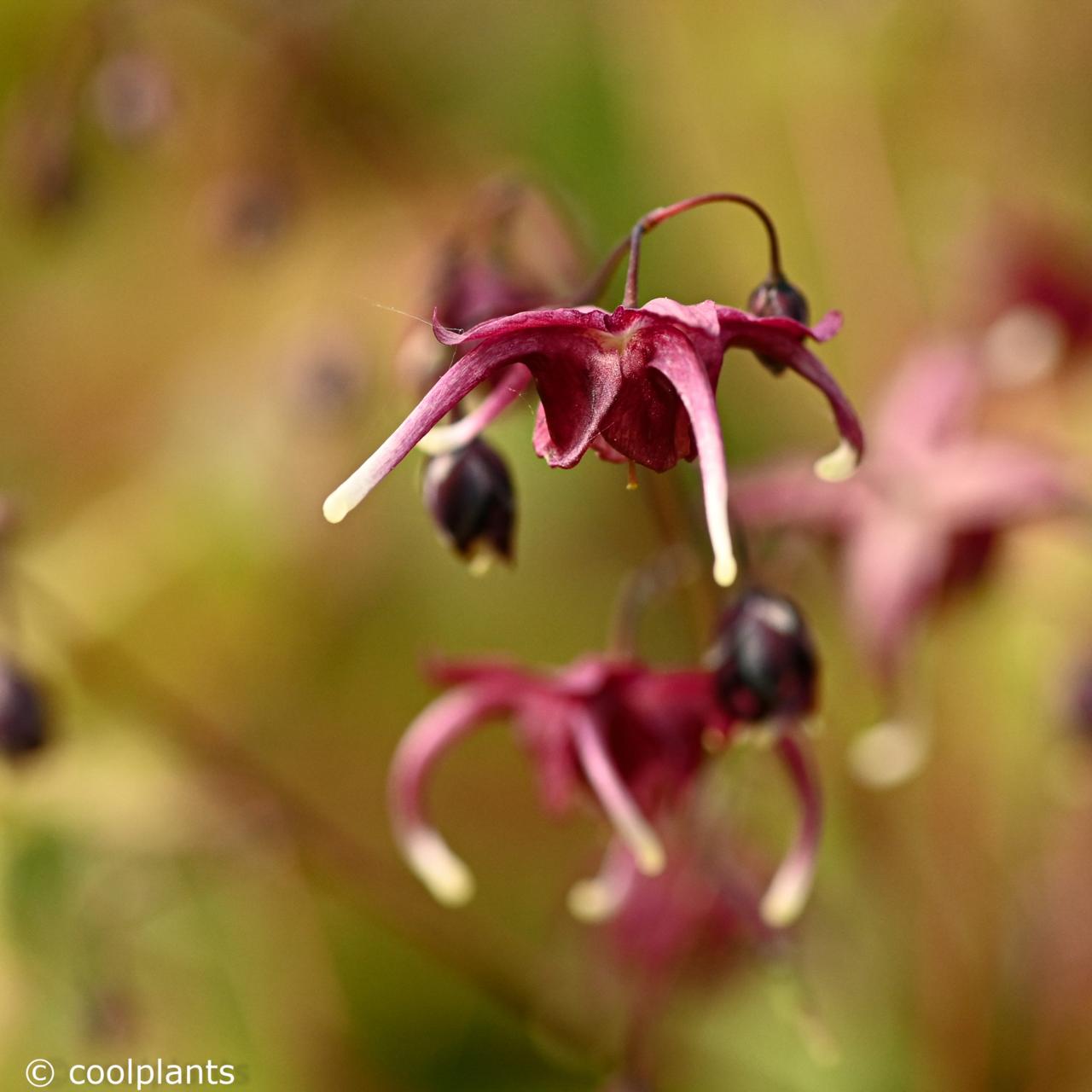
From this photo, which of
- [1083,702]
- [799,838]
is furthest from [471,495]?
[1083,702]

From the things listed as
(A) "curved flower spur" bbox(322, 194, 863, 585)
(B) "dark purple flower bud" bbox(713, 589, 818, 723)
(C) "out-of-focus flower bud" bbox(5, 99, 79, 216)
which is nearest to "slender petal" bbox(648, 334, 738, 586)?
(A) "curved flower spur" bbox(322, 194, 863, 585)

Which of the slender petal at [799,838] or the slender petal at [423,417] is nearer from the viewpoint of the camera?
the slender petal at [423,417]

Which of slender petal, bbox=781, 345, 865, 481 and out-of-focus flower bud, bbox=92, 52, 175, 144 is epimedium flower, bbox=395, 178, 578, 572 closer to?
slender petal, bbox=781, 345, 865, 481

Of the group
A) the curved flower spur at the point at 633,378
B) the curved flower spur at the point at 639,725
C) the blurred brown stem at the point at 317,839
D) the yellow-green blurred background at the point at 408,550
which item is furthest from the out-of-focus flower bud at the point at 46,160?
the curved flower spur at the point at 633,378

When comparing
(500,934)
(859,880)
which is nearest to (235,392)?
(500,934)

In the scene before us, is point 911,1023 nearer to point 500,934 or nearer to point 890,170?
point 500,934

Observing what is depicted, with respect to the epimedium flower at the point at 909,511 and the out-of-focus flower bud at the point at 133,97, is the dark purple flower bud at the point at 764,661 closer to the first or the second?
the epimedium flower at the point at 909,511
